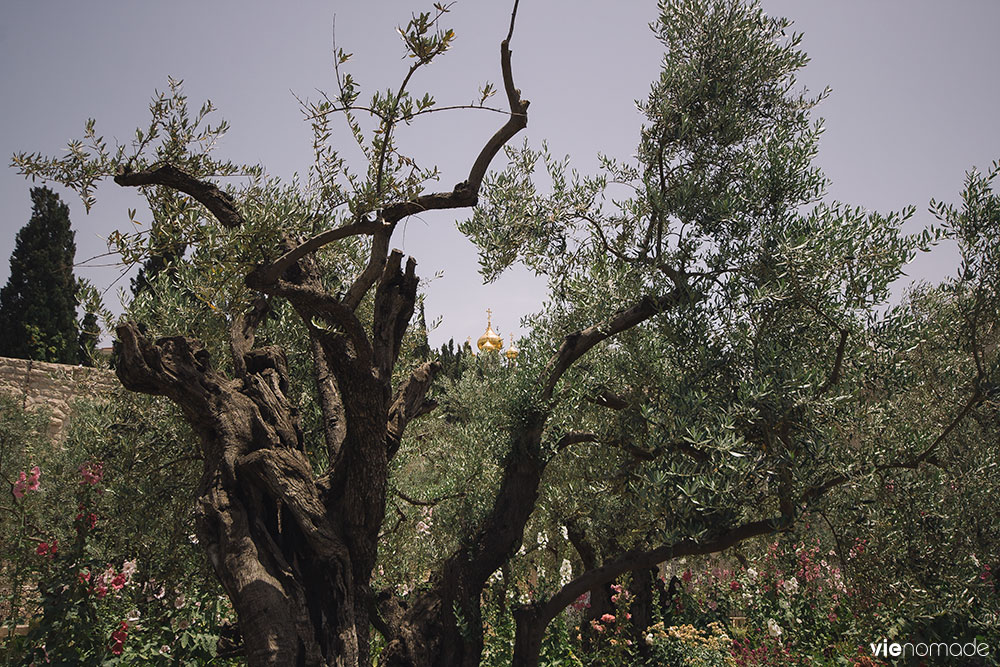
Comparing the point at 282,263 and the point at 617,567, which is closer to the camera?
the point at 282,263

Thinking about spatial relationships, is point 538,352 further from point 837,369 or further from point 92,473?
point 92,473

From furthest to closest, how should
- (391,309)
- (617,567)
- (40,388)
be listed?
(40,388)
(617,567)
(391,309)

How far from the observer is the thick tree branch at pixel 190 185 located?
16.4ft

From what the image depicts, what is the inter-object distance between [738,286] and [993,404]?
2.19 meters

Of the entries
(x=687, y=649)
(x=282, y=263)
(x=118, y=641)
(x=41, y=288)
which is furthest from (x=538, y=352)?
(x=41, y=288)

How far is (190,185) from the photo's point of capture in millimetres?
5316

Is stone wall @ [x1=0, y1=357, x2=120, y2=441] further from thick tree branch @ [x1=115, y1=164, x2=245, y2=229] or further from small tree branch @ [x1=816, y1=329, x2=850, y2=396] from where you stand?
small tree branch @ [x1=816, y1=329, x2=850, y2=396]

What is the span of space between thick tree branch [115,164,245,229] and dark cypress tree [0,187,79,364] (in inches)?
727

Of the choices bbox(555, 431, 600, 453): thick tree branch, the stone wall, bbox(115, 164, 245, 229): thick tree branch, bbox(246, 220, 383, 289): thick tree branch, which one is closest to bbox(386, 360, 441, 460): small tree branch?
bbox(555, 431, 600, 453): thick tree branch

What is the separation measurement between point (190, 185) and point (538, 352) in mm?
3156

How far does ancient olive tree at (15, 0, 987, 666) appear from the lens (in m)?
4.30

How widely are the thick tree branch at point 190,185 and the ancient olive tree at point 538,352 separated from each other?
0.02 meters

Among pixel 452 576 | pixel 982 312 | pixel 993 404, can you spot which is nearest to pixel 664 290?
pixel 982 312

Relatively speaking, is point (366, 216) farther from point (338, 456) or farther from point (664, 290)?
point (664, 290)
